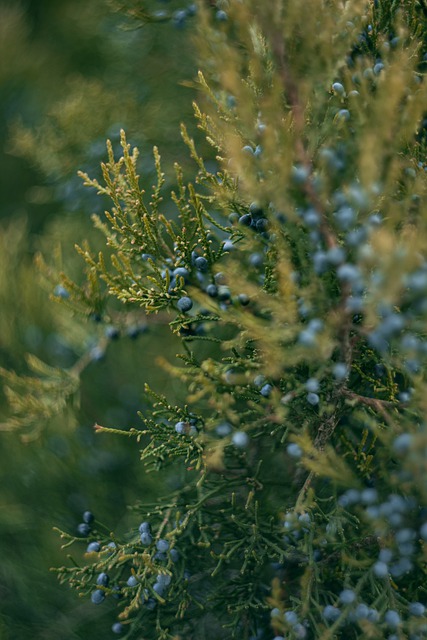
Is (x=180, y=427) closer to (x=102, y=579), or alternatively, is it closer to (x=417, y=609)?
(x=102, y=579)

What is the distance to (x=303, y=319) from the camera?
1060 mm

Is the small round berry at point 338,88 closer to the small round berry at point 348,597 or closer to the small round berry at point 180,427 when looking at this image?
the small round berry at point 180,427

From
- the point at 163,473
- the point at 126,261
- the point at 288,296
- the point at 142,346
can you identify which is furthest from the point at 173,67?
the point at 288,296

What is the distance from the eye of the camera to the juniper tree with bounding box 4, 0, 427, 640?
0.90 meters

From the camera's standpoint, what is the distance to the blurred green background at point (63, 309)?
1.79 m

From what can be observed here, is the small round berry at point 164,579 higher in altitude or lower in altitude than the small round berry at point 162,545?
lower

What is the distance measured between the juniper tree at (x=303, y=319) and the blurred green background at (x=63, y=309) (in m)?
0.48

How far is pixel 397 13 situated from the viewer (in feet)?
4.21

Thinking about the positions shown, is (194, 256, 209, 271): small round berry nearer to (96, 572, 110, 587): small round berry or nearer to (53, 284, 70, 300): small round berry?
(53, 284, 70, 300): small round berry

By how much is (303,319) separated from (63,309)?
45.8 inches

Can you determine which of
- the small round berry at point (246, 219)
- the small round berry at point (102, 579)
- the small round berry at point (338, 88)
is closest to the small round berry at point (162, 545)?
the small round berry at point (102, 579)

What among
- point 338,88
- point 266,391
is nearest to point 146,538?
point 266,391

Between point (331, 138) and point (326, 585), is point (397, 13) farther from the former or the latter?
point (326, 585)

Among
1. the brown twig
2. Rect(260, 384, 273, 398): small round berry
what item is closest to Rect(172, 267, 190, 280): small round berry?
Rect(260, 384, 273, 398): small round berry
